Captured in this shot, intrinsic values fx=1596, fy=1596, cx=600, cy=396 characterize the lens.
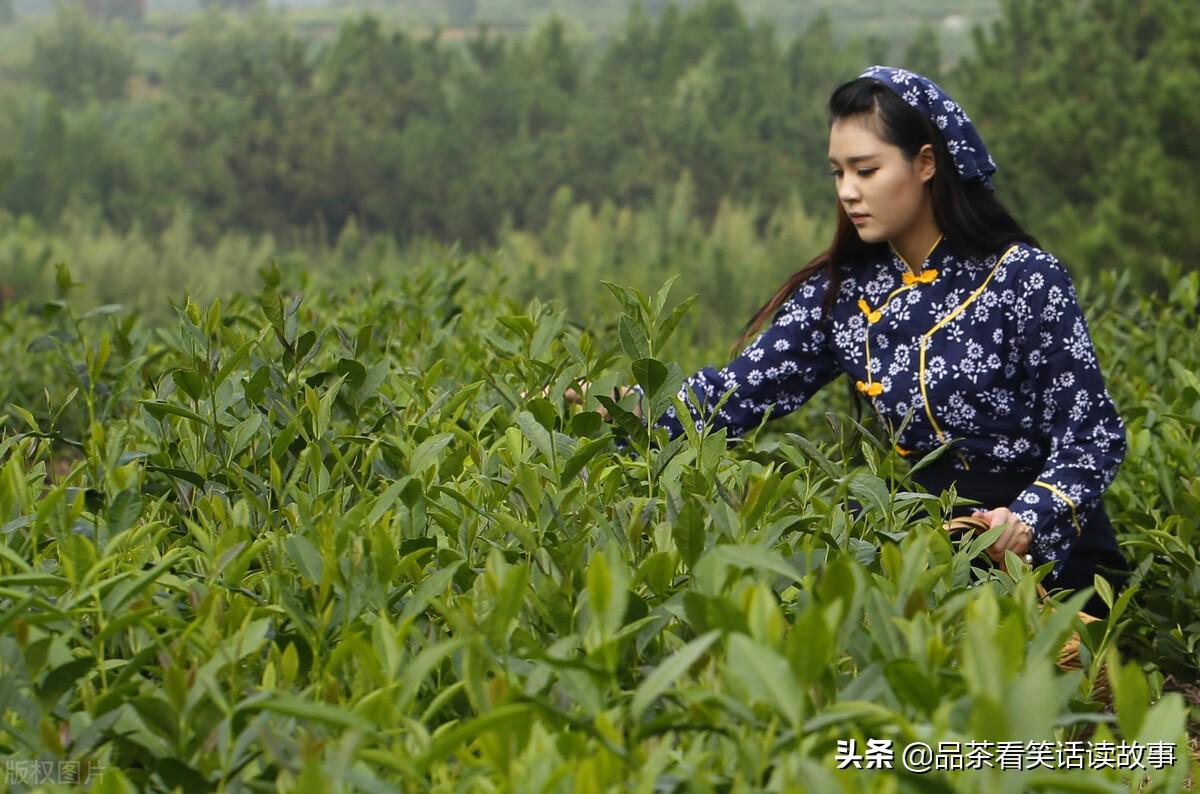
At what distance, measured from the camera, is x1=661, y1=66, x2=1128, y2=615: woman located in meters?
3.02

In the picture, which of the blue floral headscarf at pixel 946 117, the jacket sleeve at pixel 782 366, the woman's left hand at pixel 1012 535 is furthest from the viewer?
the jacket sleeve at pixel 782 366

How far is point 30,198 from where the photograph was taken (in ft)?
61.9

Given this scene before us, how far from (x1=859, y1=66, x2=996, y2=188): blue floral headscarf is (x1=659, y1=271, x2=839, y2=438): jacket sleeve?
41 centimetres

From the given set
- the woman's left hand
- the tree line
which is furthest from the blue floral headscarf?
the tree line

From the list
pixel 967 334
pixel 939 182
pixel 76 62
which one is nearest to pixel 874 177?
pixel 939 182

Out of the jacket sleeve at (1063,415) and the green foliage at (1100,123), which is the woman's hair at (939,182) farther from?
the green foliage at (1100,123)

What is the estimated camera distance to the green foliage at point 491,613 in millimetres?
1319

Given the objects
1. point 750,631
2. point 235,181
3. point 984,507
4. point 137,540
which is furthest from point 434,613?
point 235,181

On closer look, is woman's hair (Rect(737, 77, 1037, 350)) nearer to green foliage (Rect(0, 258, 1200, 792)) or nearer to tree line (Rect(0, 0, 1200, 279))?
green foliage (Rect(0, 258, 1200, 792))

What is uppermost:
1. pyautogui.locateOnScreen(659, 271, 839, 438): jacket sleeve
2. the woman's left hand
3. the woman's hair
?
the woman's hair

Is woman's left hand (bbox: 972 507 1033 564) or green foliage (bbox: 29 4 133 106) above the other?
woman's left hand (bbox: 972 507 1033 564)

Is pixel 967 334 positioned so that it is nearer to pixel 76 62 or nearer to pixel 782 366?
pixel 782 366

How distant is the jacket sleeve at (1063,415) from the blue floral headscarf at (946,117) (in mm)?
A: 221

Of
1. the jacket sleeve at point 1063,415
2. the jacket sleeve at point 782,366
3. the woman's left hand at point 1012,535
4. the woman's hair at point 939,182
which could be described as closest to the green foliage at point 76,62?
the jacket sleeve at point 782,366
